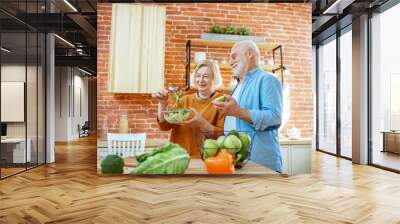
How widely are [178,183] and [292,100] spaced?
1790 millimetres

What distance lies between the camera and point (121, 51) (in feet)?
18.1

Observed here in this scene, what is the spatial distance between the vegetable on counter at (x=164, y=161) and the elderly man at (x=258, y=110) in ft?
2.33

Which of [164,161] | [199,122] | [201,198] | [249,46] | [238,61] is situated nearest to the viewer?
[201,198]

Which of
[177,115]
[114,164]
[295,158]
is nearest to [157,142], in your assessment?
[177,115]

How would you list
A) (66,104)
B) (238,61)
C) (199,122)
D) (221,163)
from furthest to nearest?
(66,104)
(238,61)
(199,122)
(221,163)

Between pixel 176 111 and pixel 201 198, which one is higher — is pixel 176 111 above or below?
above

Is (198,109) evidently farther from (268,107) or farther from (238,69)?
(268,107)

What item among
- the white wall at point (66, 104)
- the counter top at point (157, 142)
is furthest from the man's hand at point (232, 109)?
the white wall at point (66, 104)

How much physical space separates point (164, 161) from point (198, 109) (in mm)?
848

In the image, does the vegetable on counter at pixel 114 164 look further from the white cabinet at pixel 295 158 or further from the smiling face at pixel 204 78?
the white cabinet at pixel 295 158

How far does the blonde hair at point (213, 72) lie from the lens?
Result: 5227 mm

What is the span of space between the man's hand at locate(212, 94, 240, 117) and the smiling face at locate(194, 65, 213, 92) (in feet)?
0.91

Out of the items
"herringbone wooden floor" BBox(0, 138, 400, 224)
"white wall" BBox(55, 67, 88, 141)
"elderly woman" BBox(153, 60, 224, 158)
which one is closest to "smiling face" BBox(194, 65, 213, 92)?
"elderly woman" BBox(153, 60, 224, 158)

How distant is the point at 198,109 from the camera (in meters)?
5.19
